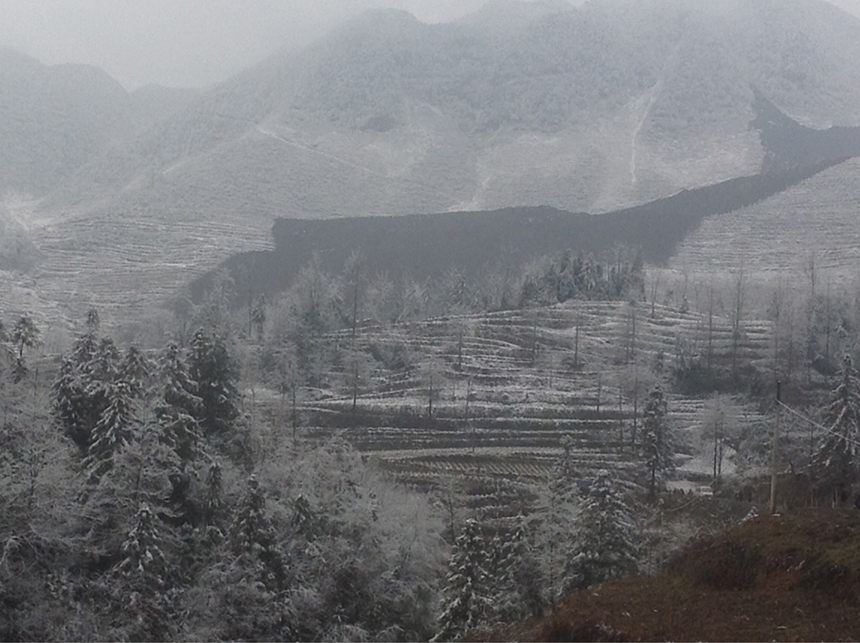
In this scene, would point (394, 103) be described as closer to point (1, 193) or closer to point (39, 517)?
point (1, 193)

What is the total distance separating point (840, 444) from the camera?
101 ft

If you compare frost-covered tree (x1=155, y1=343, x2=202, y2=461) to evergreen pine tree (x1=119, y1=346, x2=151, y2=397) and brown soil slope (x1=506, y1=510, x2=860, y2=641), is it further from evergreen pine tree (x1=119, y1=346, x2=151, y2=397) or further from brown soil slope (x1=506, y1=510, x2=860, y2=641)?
brown soil slope (x1=506, y1=510, x2=860, y2=641)

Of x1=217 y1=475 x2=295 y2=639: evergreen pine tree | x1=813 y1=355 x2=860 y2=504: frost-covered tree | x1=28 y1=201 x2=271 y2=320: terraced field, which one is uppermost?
x1=28 y1=201 x2=271 y2=320: terraced field

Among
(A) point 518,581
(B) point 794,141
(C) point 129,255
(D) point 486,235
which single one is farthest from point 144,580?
(B) point 794,141

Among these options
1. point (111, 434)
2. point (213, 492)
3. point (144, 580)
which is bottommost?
point (144, 580)

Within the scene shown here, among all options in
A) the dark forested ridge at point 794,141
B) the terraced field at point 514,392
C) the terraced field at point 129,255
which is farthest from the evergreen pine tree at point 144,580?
the dark forested ridge at point 794,141

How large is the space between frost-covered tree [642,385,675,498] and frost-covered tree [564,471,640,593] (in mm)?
13928

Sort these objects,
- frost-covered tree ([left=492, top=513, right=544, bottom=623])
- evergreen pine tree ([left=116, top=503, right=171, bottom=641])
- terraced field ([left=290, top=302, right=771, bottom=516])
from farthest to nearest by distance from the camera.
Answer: terraced field ([left=290, top=302, right=771, bottom=516])
frost-covered tree ([left=492, top=513, right=544, bottom=623])
evergreen pine tree ([left=116, top=503, right=171, bottom=641])

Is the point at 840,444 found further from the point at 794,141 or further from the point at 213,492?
the point at 794,141

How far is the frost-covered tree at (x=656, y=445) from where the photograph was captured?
3681 cm

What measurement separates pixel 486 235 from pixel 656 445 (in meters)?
81.6

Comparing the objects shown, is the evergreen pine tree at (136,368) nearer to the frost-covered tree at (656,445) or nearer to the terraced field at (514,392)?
the terraced field at (514,392)

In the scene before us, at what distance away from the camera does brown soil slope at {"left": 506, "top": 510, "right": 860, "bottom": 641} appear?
12348 millimetres

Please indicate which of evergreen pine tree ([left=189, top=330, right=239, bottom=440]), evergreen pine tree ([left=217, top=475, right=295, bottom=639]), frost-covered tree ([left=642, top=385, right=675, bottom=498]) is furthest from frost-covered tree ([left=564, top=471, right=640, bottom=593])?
frost-covered tree ([left=642, top=385, right=675, bottom=498])
